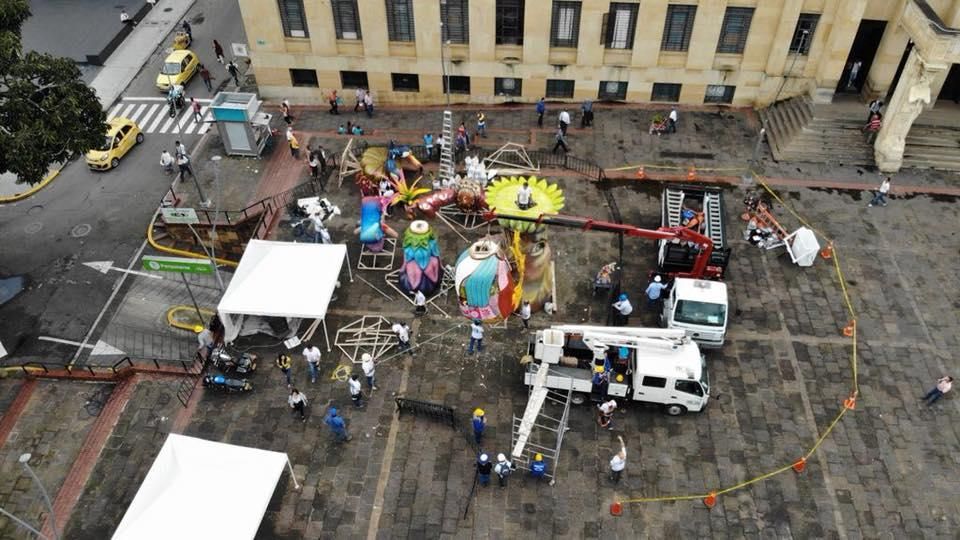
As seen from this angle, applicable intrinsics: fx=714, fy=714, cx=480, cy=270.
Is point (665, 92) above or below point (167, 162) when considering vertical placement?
above

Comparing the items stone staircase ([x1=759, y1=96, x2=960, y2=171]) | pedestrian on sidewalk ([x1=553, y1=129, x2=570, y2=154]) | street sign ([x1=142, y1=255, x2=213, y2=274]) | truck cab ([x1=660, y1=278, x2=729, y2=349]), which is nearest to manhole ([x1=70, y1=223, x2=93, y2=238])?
street sign ([x1=142, y1=255, x2=213, y2=274])

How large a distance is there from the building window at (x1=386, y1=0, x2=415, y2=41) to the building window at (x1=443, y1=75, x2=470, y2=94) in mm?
3393

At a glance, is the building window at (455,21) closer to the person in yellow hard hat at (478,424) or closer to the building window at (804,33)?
the building window at (804,33)

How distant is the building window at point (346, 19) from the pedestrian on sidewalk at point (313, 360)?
21887mm

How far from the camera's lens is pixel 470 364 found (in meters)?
30.5

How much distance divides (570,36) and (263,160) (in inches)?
771

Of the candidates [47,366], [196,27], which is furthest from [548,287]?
[196,27]

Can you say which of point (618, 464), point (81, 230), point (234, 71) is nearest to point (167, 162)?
point (81, 230)

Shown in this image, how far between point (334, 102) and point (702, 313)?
26722mm

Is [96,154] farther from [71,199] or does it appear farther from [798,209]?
[798,209]

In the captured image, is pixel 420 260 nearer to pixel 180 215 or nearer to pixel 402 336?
pixel 402 336

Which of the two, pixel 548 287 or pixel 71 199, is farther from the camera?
pixel 71 199

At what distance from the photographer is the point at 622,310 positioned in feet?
102

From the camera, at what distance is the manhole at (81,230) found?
4038 centimetres
